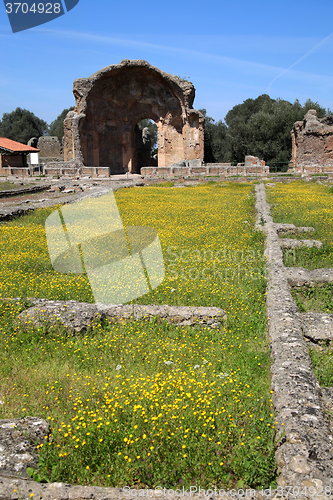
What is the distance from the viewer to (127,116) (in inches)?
1406

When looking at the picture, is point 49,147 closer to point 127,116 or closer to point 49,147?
point 49,147

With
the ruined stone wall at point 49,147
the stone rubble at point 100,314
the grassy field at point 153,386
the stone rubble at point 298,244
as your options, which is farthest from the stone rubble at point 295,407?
the ruined stone wall at point 49,147

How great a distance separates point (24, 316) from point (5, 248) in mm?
4283

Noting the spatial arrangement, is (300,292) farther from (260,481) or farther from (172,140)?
(172,140)

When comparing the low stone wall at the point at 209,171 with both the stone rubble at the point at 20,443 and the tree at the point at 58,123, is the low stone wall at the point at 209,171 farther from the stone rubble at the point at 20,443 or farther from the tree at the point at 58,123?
the tree at the point at 58,123

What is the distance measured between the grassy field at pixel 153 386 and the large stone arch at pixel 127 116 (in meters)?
28.4

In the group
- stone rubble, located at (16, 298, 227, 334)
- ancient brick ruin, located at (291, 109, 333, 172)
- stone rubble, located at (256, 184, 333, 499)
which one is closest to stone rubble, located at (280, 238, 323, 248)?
stone rubble, located at (256, 184, 333, 499)

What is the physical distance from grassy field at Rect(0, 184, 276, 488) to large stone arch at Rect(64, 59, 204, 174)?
2840cm

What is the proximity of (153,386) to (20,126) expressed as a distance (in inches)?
2783

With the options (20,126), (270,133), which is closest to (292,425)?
(270,133)

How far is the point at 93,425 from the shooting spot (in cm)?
325

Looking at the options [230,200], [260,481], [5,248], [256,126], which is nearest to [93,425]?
[260,481]

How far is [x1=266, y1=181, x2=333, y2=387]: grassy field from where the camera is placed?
4379mm

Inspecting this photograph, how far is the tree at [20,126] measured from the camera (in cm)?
6569
